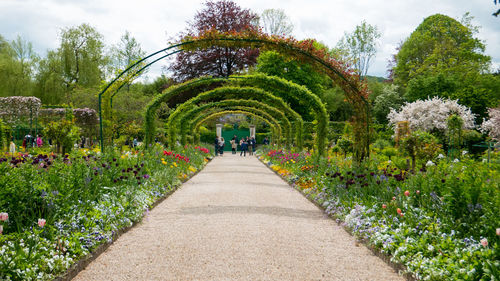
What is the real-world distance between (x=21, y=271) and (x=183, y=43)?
6069mm

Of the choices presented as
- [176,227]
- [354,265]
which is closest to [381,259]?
[354,265]

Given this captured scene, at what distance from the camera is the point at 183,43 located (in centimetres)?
806

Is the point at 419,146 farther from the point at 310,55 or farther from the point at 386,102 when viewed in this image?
the point at 386,102

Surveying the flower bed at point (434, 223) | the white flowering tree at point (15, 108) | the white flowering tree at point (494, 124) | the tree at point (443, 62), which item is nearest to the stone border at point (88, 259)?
the flower bed at point (434, 223)

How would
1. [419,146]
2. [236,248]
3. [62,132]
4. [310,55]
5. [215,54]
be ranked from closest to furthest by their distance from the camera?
[236,248], [310,55], [419,146], [62,132], [215,54]

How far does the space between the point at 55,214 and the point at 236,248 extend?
72.5 inches

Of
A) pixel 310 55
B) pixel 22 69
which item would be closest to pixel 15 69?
pixel 22 69

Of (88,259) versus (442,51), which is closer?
(88,259)

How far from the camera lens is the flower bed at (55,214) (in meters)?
3.01

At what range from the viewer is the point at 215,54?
28734 mm

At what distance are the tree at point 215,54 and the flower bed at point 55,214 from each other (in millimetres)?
23787

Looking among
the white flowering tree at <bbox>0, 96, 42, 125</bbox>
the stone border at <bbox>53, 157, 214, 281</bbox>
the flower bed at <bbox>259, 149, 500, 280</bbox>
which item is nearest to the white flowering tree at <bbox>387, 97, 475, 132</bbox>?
the flower bed at <bbox>259, 149, 500, 280</bbox>

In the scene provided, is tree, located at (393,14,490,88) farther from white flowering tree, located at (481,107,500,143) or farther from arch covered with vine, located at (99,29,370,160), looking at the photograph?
arch covered with vine, located at (99,29,370,160)

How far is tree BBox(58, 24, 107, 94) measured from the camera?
2883cm
